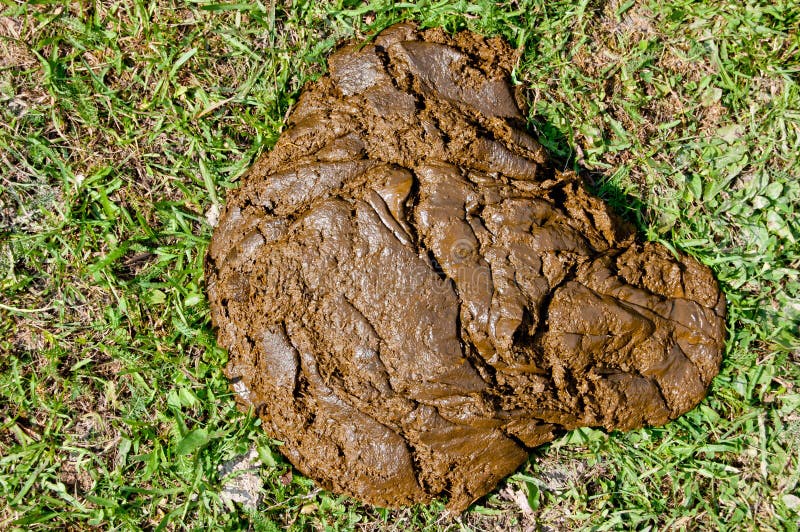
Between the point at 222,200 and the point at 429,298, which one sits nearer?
the point at 429,298

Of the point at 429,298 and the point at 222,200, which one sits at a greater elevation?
the point at 429,298

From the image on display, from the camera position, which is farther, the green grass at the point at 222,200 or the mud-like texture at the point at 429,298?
the green grass at the point at 222,200

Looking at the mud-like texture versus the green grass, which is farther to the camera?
the green grass

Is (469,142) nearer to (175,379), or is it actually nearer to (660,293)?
(660,293)
